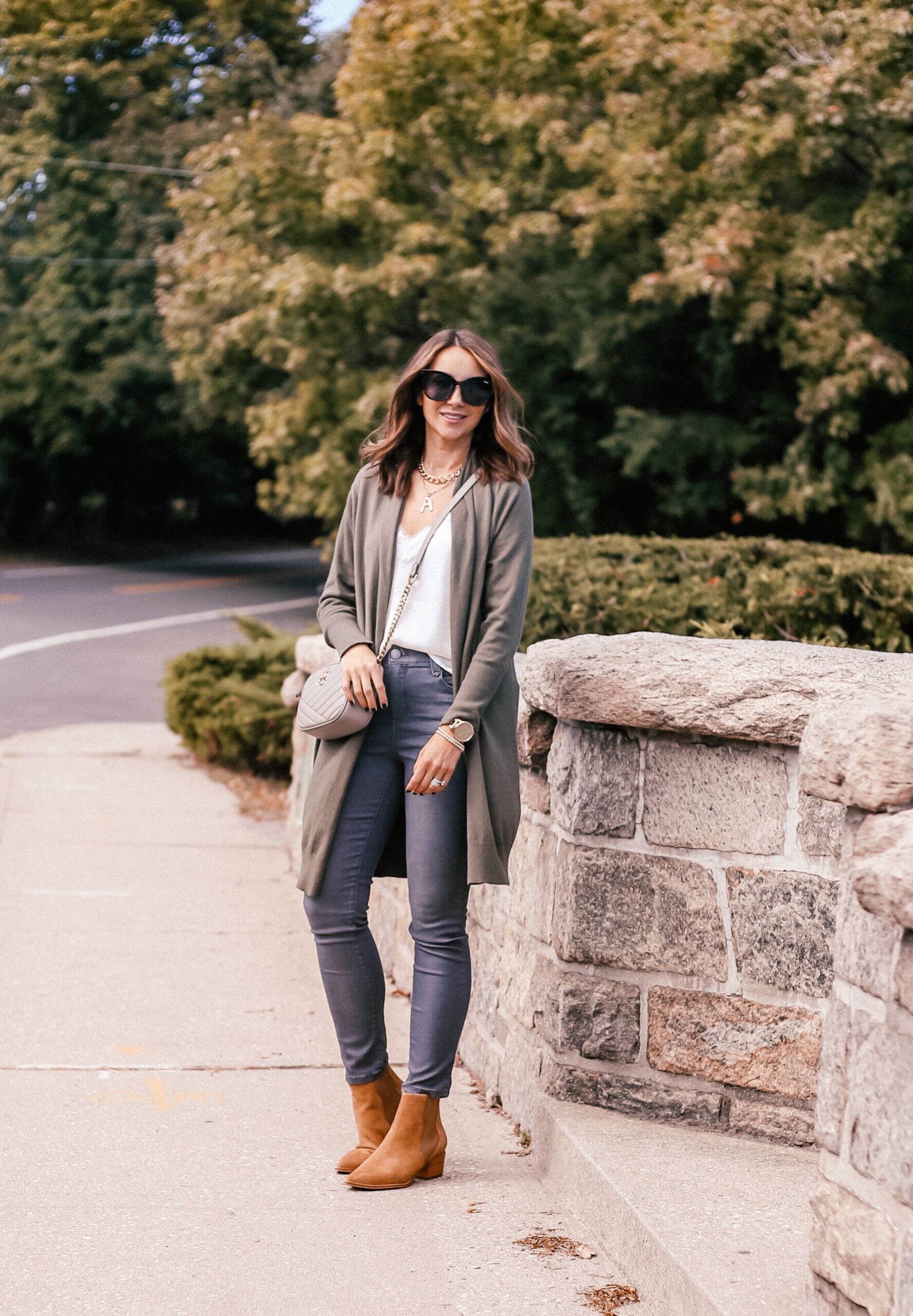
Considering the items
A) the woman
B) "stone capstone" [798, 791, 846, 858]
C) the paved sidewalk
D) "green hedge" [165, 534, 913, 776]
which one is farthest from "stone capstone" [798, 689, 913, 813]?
"green hedge" [165, 534, 913, 776]

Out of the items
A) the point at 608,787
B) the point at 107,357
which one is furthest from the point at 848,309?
the point at 107,357

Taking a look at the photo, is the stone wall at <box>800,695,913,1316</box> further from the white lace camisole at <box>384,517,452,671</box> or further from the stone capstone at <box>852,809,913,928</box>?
the white lace camisole at <box>384,517,452,671</box>

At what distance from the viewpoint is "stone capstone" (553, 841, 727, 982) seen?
3.31 metres

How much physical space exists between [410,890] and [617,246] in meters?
13.4

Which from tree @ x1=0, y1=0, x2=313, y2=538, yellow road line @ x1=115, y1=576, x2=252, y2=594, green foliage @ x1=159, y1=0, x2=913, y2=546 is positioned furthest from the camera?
tree @ x1=0, y1=0, x2=313, y2=538

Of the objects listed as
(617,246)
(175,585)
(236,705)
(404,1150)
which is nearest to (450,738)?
(404,1150)

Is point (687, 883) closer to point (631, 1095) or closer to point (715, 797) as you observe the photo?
point (715, 797)

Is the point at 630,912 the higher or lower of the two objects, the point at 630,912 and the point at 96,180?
the lower

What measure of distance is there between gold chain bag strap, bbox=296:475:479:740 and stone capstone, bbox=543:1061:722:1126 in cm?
96

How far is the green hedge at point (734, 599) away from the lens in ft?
18.8

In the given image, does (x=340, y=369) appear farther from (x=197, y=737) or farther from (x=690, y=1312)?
(x=690, y=1312)

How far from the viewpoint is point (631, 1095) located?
338cm

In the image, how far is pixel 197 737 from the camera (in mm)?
9172

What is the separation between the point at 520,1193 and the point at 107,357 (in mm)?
29490
